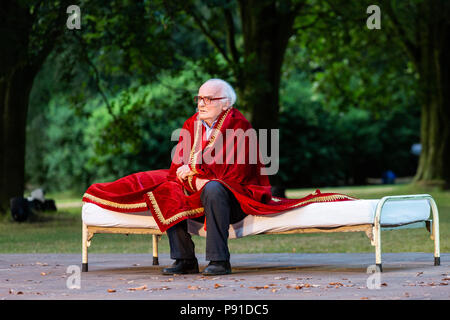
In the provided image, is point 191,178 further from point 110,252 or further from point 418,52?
point 418,52

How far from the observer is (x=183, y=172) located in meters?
7.86

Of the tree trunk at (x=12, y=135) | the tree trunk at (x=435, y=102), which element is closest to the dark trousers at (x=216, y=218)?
the tree trunk at (x=12, y=135)

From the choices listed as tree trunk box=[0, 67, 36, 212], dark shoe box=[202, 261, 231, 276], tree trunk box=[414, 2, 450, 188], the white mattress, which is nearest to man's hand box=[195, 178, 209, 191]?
the white mattress

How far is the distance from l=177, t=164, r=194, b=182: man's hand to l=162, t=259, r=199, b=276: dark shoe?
720mm

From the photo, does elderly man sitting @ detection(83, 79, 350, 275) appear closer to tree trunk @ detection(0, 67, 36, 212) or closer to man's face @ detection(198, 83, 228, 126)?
man's face @ detection(198, 83, 228, 126)

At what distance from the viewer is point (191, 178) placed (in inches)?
308

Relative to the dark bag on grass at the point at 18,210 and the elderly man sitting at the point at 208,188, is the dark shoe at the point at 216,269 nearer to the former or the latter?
the elderly man sitting at the point at 208,188

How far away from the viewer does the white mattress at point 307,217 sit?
7.28m

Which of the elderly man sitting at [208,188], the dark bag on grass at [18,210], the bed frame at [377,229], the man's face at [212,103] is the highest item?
the man's face at [212,103]

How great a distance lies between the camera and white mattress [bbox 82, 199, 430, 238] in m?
7.28

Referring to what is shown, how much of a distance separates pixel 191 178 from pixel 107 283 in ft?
4.27

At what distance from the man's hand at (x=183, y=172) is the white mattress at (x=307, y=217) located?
43cm

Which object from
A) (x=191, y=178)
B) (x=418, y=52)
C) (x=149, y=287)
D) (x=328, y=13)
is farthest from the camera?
(x=418, y=52)
